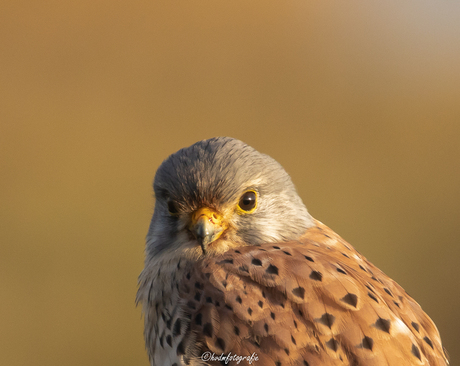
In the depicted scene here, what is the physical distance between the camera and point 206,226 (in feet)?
5.94

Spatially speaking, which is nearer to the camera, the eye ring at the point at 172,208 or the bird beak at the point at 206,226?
the bird beak at the point at 206,226

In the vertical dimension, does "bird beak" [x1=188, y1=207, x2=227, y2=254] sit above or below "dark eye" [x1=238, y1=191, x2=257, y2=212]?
below

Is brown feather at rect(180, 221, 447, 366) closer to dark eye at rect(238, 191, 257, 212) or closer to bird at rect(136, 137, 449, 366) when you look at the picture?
bird at rect(136, 137, 449, 366)

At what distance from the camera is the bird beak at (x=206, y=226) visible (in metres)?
1.79

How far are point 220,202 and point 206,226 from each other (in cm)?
13

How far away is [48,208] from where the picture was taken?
571 cm

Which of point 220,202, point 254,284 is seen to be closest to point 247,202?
point 220,202

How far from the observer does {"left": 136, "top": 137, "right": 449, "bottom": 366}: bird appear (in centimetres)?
158

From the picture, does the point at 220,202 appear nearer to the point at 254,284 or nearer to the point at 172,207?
the point at 172,207

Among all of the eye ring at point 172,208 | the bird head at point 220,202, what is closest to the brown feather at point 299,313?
the bird head at point 220,202

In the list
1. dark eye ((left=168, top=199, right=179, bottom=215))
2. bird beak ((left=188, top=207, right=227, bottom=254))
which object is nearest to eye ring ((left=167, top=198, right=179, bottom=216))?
dark eye ((left=168, top=199, right=179, bottom=215))

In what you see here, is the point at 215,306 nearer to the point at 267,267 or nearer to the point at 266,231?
the point at 267,267

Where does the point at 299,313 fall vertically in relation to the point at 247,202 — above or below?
below

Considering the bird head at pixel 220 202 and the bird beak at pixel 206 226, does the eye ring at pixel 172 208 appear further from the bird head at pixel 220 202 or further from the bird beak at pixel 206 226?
the bird beak at pixel 206 226
